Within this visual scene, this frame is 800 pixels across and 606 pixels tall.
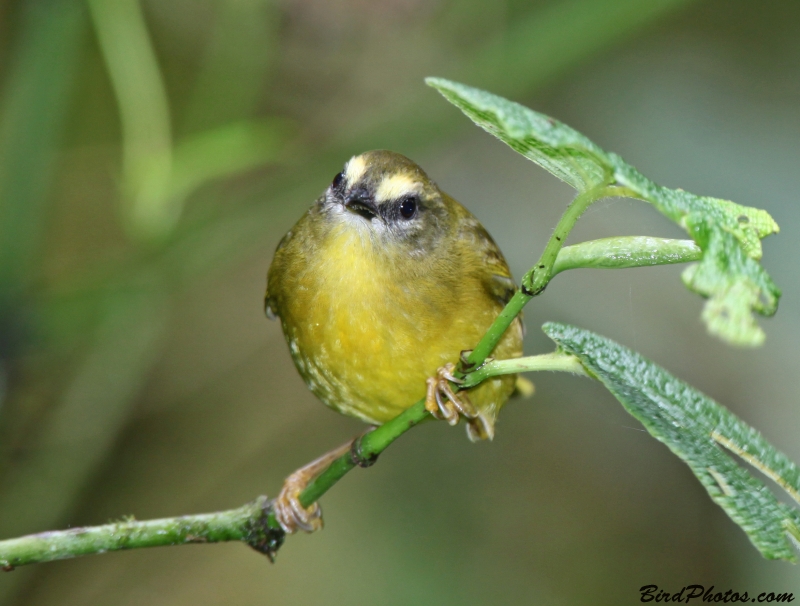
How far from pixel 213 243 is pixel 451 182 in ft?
5.56

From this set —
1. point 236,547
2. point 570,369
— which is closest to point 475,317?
point 570,369

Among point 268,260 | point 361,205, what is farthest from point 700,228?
point 268,260

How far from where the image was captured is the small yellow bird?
301cm

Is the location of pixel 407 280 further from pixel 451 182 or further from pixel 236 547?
pixel 236 547

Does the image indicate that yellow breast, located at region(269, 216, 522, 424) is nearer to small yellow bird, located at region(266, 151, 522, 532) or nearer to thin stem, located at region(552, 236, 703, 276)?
small yellow bird, located at region(266, 151, 522, 532)

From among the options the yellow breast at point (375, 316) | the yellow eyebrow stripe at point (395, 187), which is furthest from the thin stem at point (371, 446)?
the yellow eyebrow stripe at point (395, 187)

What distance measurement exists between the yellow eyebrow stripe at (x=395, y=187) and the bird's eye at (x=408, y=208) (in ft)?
0.09

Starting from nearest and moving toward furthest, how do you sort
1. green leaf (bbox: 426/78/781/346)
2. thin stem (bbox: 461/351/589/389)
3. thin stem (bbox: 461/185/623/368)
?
green leaf (bbox: 426/78/781/346), thin stem (bbox: 461/185/623/368), thin stem (bbox: 461/351/589/389)

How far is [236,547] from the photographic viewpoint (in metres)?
6.01

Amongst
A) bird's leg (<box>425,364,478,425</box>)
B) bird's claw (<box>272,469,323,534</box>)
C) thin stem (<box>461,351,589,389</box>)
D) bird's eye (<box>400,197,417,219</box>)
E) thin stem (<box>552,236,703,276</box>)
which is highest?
bird's eye (<box>400,197,417,219</box>)

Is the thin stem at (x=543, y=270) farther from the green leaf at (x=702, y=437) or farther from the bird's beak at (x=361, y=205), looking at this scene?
the bird's beak at (x=361, y=205)

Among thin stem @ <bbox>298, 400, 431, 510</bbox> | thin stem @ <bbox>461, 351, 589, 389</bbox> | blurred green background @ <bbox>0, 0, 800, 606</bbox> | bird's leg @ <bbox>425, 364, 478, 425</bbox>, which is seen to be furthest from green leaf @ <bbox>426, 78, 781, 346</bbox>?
blurred green background @ <bbox>0, 0, 800, 606</bbox>

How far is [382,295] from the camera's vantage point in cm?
301

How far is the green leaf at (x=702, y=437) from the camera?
1646mm
